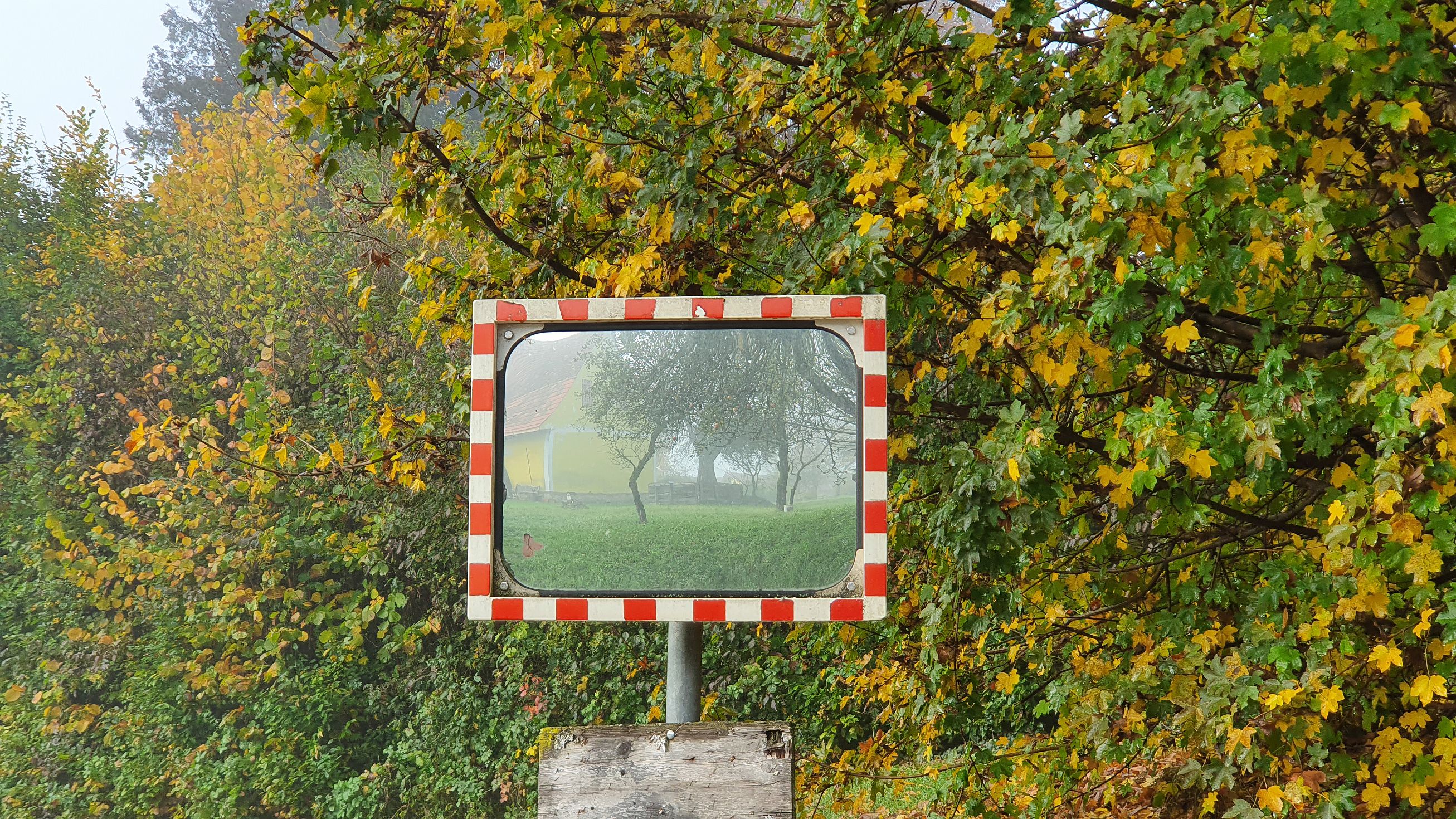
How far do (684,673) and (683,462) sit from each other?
0.50 metres

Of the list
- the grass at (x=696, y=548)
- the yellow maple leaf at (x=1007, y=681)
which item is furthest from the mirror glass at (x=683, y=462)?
the yellow maple leaf at (x=1007, y=681)

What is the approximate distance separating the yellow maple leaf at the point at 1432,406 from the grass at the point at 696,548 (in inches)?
41.3

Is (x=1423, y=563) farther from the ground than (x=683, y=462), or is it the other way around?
(x=683, y=462)

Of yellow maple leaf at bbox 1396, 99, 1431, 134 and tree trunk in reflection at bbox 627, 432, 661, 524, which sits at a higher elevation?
yellow maple leaf at bbox 1396, 99, 1431, 134

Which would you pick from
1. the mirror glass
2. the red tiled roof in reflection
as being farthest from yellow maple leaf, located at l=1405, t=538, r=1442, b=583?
the red tiled roof in reflection

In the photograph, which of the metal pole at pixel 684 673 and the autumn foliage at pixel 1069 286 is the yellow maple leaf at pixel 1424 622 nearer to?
the autumn foliage at pixel 1069 286

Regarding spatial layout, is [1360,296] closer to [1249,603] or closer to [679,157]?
[1249,603]

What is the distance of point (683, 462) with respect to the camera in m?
2.18

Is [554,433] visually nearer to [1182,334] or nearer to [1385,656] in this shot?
[1182,334]

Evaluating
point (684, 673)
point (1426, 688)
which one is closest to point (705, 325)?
point (684, 673)

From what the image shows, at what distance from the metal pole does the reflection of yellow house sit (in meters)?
0.37

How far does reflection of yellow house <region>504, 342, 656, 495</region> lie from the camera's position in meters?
2.18

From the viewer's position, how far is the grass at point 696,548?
215cm

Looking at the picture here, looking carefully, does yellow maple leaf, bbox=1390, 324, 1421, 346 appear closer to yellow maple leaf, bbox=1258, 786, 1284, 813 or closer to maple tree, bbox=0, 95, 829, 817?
yellow maple leaf, bbox=1258, 786, 1284, 813
